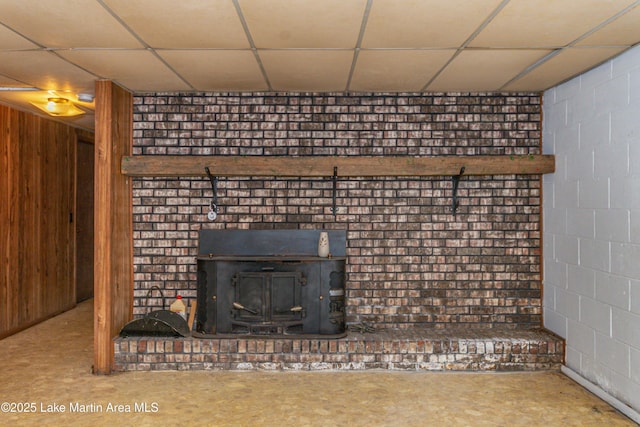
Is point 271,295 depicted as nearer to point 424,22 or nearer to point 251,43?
point 251,43

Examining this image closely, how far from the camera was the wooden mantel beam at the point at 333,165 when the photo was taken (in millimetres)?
3879

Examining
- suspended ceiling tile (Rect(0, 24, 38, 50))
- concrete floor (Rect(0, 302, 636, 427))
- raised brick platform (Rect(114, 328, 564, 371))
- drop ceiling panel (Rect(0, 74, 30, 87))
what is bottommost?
concrete floor (Rect(0, 302, 636, 427))

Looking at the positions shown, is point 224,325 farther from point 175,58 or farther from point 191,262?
point 175,58

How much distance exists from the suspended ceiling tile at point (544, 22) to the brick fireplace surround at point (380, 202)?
1.26 meters

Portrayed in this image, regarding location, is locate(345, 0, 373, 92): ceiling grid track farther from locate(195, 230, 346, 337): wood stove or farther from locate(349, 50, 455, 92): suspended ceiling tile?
locate(195, 230, 346, 337): wood stove

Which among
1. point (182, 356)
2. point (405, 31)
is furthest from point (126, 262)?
point (405, 31)

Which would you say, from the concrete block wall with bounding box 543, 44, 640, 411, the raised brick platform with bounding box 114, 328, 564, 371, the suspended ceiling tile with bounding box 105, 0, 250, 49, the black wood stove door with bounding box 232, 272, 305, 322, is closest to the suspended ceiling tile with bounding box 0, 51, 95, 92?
the suspended ceiling tile with bounding box 105, 0, 250, 49

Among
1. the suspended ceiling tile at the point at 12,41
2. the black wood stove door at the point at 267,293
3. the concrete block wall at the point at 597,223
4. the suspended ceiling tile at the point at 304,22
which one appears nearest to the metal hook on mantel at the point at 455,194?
the concrete block wall at the point at 597,223

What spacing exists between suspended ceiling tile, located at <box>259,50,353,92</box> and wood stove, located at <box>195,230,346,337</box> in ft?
4.52

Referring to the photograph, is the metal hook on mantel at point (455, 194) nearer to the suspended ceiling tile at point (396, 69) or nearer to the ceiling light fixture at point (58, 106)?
the suspended ceiling tile at point (396, 69)

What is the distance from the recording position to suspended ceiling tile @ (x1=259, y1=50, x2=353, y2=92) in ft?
10.2

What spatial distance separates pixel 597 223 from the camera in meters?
3.34

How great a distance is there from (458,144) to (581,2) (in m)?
1.86

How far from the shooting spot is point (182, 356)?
378 cm
